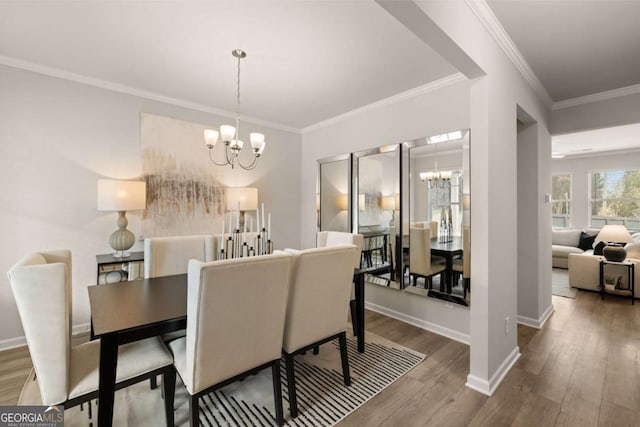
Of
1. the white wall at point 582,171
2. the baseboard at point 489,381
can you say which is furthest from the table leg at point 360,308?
the white wall at point 582,171

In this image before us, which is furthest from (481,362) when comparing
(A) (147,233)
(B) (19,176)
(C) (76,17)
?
(B) (19,176)

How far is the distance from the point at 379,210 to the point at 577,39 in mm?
2149

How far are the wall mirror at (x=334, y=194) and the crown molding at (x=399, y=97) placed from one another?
1.73ft

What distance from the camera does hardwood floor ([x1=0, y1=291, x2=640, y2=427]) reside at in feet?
5.62

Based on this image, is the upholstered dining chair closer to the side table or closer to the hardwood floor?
the hardwood floor

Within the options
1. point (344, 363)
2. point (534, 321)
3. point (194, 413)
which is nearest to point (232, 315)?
point (194, 413)

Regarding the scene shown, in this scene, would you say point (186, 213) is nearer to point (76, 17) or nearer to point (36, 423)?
point (76, 17)

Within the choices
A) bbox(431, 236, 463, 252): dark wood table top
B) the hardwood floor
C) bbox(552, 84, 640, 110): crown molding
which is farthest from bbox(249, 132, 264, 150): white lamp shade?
bbox(552, 84, 640, 110): crown molding

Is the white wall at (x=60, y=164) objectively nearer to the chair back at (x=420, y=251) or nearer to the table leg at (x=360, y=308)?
the table leg at (x=360, y=308)

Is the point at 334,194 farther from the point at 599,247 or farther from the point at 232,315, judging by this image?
the point at 599,247

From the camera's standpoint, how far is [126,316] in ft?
4.68

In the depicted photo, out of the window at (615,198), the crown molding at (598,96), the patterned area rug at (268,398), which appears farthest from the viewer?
the window at (615,198)

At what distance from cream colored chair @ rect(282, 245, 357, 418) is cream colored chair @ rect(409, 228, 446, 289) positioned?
1330 mm

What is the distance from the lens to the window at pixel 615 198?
5.96 m
